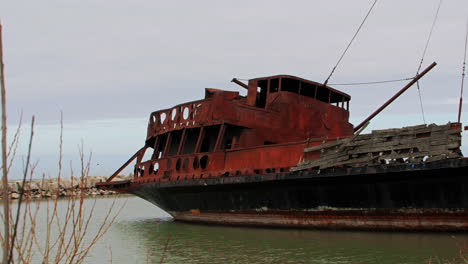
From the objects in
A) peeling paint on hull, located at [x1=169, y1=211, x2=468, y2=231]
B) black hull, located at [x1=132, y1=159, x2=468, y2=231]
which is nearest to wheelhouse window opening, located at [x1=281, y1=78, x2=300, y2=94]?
black hull, located at [x1=132, y1=159, x2=468, y2=231]

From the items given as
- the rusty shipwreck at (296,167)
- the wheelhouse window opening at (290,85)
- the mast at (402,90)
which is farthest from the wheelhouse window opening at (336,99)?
the mast at (402,90)

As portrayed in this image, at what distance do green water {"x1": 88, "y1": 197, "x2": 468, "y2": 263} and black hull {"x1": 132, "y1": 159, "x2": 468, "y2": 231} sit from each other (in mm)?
323

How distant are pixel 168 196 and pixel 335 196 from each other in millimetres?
6302

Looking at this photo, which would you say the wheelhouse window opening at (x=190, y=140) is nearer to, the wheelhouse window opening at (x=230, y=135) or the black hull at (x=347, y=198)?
the wheelhouse window opening at (x=230, y=135)

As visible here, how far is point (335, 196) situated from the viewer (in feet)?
36.3

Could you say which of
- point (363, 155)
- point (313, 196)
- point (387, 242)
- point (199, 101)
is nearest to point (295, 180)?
point (313, 196)

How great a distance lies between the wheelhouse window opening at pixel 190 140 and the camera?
1629 cm

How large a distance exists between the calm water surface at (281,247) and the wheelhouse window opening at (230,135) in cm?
313

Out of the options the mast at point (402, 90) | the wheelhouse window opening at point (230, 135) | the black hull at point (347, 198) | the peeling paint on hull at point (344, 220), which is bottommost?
the peeling paint on hull at point (344, 220)

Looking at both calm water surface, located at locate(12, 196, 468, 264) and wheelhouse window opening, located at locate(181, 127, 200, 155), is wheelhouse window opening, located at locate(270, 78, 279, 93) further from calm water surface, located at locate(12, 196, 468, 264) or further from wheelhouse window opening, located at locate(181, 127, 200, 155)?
calm water surface, located at locate(12, 196, 468, 264)

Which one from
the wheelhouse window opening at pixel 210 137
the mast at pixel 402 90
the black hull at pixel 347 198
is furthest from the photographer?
the wheelhouse window opening at pixel 210 137

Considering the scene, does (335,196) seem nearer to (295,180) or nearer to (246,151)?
(295,180)

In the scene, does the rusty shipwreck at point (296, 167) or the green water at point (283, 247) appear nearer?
the green water at point (283, 247)

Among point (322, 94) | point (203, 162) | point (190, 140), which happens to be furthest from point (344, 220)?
point (190, 140)
